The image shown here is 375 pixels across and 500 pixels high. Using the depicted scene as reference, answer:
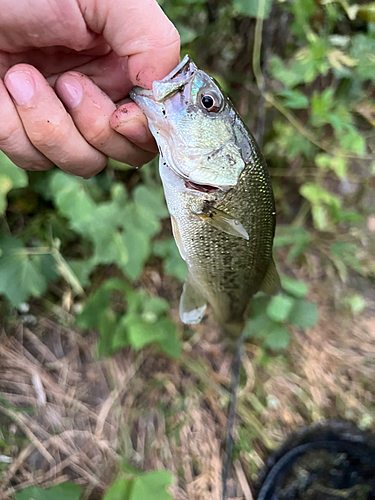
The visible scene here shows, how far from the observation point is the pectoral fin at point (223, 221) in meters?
1.07

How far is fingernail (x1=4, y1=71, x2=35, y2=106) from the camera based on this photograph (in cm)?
91

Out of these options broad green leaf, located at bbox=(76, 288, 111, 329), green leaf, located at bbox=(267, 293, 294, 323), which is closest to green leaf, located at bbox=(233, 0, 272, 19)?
green leaf, located at bbox=(267, 293, 294, 323)

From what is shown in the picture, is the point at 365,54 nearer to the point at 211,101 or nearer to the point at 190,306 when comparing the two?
the point at 211,101

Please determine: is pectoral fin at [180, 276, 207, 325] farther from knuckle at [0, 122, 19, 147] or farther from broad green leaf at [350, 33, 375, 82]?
broad green leaf at [350, 33, 375, 82]

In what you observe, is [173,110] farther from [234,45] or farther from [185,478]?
[185,478]

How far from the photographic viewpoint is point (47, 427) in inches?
73.0

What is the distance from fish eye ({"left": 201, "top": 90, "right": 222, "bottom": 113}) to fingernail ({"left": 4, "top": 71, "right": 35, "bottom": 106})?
45cm

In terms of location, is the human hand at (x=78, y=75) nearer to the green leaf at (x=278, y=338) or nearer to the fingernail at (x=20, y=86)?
the fingernail at (x=20, y=86)

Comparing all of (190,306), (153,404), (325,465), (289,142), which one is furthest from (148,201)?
(325,465)

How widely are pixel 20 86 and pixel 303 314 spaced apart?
5.41 ft

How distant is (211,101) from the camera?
3.22ft

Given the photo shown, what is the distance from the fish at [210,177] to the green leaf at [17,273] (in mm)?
869

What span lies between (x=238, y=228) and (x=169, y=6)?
4.08 ft

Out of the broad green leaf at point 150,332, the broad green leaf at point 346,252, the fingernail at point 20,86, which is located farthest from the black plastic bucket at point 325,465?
the fingernail at point 20,86
